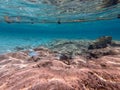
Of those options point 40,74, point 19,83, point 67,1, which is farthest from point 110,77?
point 67,1

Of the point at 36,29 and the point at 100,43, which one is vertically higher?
the point at 100,43

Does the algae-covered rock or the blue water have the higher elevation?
the algae-covered rock

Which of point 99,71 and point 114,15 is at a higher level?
point 99,71

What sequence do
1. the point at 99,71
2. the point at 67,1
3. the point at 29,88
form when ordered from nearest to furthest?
the point at 29,88 → the point at 99,71 → the point at 67,1

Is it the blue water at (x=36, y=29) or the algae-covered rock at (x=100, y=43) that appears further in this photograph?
the blue water at (x=36, y=29)

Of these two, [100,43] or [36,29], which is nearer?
[100,43]

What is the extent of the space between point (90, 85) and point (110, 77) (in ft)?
2.74

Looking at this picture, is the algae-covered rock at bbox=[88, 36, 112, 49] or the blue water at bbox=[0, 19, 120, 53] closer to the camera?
the algae-covered rock at bbox=[88, 36, 112, 49]

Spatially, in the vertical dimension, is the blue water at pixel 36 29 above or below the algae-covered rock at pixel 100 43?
below

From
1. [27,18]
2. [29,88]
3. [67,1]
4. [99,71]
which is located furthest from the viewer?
[27,18]

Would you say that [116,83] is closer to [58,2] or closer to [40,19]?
[58,2]

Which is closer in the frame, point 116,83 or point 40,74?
point 116,83

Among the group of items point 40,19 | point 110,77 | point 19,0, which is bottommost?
point 40,19

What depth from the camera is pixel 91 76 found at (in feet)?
15.1
